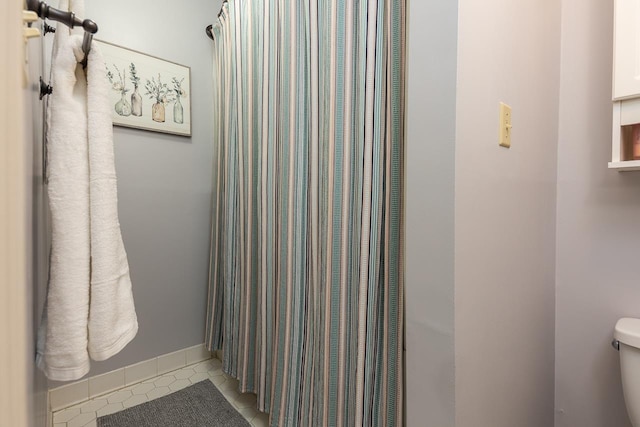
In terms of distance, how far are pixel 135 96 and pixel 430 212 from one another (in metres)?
1.66

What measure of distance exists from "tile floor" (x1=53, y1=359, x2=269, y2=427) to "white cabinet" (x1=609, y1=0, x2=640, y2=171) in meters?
1.70

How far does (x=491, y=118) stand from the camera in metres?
0.79

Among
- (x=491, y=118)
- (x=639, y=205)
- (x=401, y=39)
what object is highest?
(x=401, y=39)

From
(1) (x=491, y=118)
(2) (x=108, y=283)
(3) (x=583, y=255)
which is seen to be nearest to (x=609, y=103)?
(3) (x=583, y=255)

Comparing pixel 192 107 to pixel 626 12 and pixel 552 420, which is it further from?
pixel 552 420

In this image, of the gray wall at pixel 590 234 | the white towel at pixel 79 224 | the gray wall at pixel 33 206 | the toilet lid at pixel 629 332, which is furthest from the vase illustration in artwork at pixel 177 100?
the toilet lid at pixel 629 332

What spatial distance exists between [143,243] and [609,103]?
2142 millimetres

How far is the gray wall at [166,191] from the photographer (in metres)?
1.61

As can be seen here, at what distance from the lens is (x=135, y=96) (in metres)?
1.63

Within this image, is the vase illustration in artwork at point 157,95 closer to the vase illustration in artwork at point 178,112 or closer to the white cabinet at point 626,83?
the vase illustration in artwork at point 178,112

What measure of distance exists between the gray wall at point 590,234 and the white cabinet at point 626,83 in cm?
14

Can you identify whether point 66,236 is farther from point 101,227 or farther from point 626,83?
point 626,83

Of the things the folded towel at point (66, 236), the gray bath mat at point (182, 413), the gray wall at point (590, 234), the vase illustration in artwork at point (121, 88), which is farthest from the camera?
the vase illustration in artwork at point (121, 88)

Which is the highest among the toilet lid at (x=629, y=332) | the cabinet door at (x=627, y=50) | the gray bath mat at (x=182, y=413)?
the cabinet door at (x=627, y=50)
